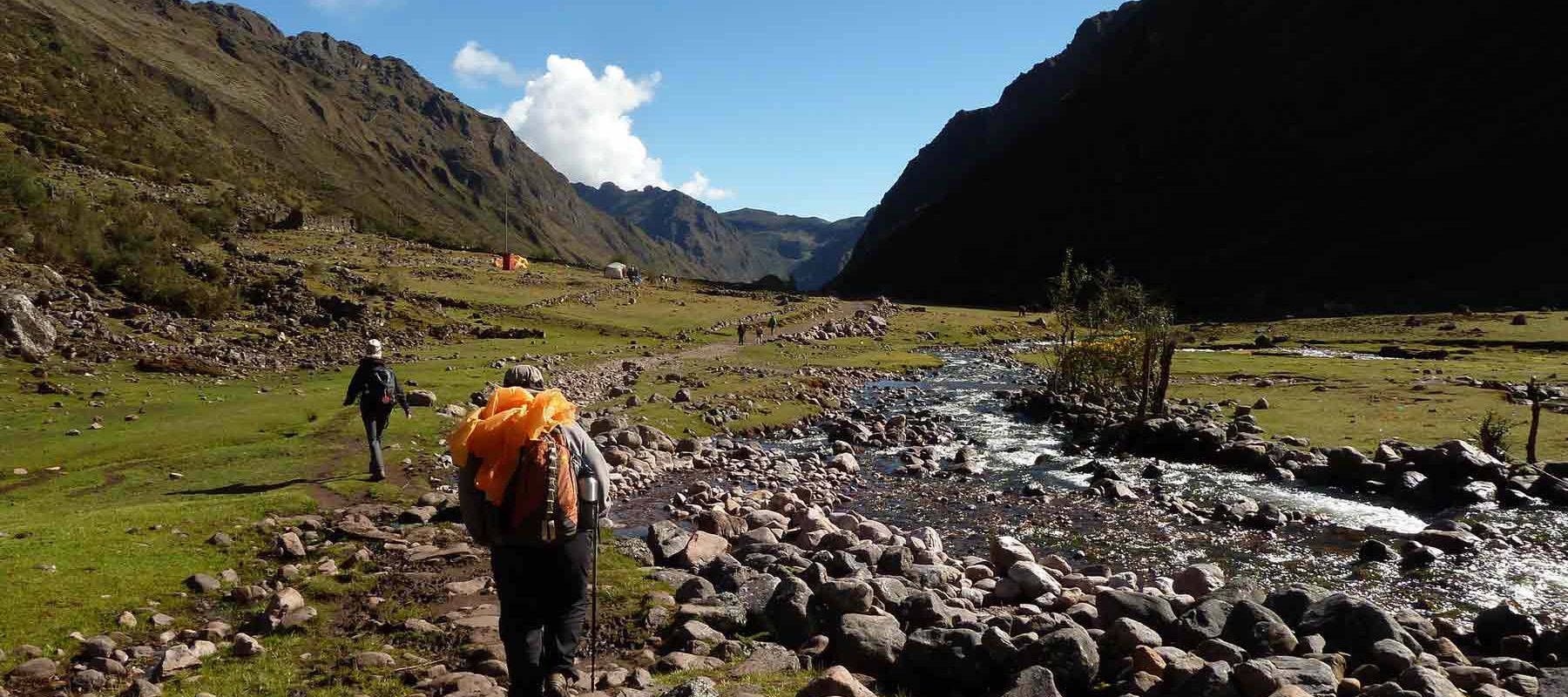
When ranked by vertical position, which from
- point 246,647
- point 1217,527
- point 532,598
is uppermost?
point 532,598

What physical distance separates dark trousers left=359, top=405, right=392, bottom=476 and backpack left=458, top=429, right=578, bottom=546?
1127cm

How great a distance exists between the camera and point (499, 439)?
722cm

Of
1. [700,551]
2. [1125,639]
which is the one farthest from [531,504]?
[700,551]

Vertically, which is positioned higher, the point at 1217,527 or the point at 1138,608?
the point at 1138,608

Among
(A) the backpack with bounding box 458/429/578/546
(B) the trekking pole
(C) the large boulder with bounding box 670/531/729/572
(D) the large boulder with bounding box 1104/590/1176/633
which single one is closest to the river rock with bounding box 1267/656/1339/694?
(D) the large boulder with bounding box 1104/590/1176/633

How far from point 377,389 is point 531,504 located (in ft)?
38.8

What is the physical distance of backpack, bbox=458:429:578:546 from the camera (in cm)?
714

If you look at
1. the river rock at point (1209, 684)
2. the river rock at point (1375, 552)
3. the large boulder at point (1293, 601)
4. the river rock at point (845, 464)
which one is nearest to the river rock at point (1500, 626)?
the large boulder at point (1293, 601)

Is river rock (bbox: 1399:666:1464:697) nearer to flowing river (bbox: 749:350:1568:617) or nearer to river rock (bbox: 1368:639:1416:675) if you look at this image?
river rock (bbox: 1368:639:1416:675)

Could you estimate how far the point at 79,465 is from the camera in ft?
58.0

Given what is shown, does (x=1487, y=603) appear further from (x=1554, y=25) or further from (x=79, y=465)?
(x=1554, y=25)

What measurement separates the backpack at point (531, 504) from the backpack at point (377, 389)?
1117cm

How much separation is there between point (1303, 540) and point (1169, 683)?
1266 cm

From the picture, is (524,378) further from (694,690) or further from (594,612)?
(694,690)
